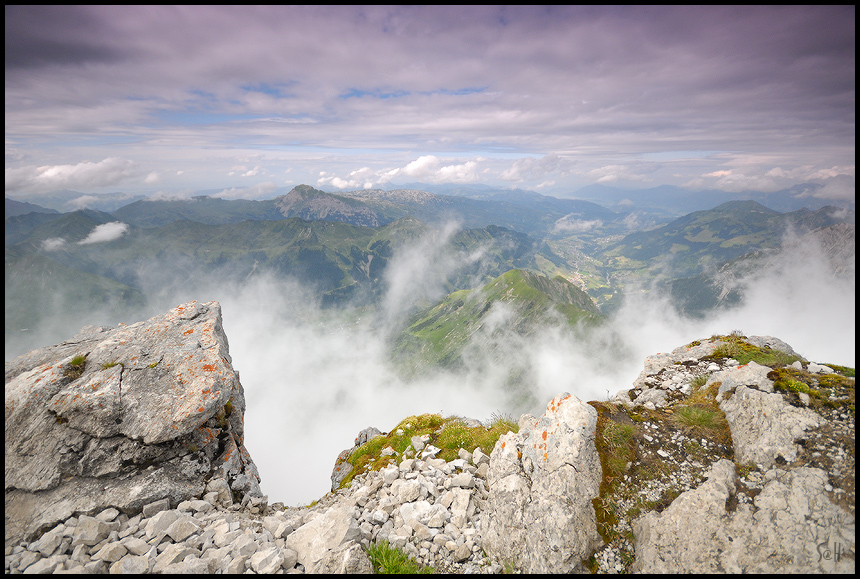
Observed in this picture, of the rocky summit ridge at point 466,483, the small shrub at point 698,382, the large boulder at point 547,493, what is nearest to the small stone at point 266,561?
the rocky summit ridge at point 466,483

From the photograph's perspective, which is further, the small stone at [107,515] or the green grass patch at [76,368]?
the green grass patch at [76,368]

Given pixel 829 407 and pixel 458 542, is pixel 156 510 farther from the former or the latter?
pixel 829 407

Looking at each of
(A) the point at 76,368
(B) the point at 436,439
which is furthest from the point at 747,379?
(A) the point at 76,368

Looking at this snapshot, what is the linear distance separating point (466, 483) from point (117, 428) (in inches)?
518

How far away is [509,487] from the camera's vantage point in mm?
11508

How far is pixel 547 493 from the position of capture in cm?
1079

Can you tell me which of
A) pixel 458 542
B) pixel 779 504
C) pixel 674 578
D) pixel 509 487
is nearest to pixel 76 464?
pixel 458 542

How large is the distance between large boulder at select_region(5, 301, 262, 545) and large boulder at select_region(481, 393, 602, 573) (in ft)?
33.2

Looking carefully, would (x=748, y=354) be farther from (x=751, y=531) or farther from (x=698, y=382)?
(x=751, y=531)

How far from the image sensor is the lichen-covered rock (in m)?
8.05

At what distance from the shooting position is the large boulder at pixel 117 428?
1119 cm

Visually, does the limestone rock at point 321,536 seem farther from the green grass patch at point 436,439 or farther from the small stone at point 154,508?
the green grass patch at point 436,439

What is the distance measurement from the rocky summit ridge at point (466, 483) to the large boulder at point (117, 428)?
0.06 metres

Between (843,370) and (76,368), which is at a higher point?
(843,370)
